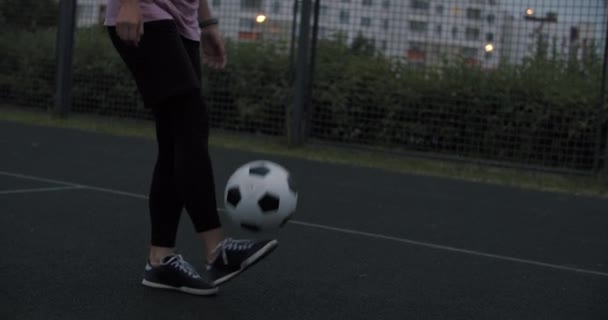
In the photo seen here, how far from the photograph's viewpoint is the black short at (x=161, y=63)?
10.0 ft

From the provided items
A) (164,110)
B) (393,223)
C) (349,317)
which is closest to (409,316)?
(349,317)

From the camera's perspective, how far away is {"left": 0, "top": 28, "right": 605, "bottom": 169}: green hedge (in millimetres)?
9102

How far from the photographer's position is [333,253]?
421 cm

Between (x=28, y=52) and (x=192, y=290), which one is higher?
(x=28, y=52)

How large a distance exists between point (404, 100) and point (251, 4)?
2720 millimetres

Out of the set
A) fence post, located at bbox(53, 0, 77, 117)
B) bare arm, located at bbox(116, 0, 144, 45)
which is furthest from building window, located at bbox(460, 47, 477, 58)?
bare arm, located at bbox(116, 0, 144, 45)

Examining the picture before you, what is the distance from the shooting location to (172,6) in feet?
10.5

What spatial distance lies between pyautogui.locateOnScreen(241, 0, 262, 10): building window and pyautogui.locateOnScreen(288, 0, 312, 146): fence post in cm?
129

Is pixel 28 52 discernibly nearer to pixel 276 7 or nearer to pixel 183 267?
pixel 276 7

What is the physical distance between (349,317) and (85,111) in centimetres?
952

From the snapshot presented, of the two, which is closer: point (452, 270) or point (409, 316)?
point (409, 316)

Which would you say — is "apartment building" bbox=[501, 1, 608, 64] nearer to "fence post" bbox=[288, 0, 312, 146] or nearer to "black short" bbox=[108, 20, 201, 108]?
"fence post" bbox=[288, 0, 312, 146]

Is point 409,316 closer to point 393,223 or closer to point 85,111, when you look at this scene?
point 393,223

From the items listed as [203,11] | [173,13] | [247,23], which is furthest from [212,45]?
[247,23]
